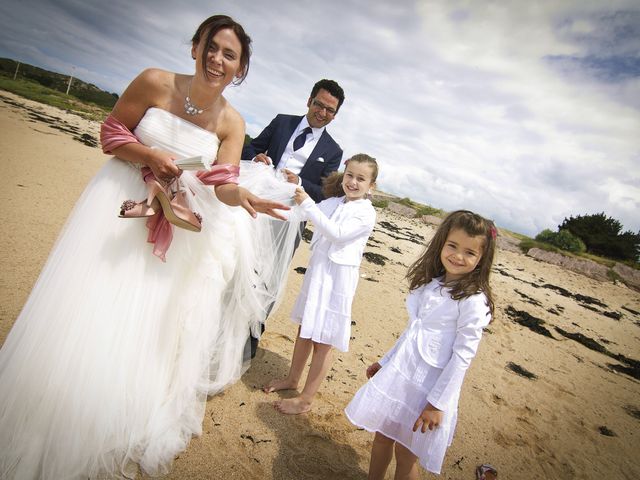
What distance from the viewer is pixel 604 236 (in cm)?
2948

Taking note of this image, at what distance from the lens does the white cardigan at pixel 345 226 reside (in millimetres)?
3131

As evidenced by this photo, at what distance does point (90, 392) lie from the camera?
205 cm

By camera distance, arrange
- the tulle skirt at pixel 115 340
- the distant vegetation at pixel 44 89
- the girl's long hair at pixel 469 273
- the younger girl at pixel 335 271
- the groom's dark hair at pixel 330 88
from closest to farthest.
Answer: the tulle skirt at pixel 115 340, the girl's long hair at pixel 469 273, the younger girl at pixel 335 271, the groom's dark hair at pixel 330 88, the distant vegetation at pixel 44 89

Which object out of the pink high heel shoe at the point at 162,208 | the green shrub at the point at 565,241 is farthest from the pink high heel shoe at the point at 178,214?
the green shrub at the point at 565,241

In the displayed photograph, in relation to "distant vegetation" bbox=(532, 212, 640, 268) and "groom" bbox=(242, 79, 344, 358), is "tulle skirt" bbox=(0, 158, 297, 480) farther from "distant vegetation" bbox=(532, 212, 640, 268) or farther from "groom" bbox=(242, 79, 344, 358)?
"distant vegetation" bbox=(532, 212, 640, 268)

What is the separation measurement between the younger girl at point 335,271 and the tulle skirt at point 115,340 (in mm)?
732

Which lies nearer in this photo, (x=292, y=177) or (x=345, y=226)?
(x=345, y=226)

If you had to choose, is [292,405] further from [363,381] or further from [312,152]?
[312,152]

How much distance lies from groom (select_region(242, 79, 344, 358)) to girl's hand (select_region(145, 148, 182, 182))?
176cm

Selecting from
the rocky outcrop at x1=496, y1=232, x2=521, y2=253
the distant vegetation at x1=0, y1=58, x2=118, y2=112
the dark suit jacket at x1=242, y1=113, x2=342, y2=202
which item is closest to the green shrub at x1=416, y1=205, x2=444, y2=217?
the rocky outcrop at x1=496, y1=232, x2=521, y2=253

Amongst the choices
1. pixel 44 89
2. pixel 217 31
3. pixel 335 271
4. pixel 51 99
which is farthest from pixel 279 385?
pixel 44 89

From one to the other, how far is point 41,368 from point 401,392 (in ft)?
7.97

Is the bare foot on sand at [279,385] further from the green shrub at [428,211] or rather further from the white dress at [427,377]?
the green shrub at [428,211]

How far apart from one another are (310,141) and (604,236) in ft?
121
